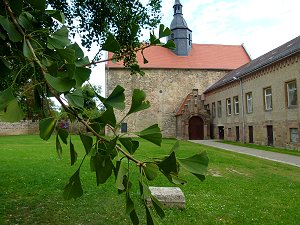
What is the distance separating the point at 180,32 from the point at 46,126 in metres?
35.3

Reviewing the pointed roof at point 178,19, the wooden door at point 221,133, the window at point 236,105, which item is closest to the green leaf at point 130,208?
the window at point 236,105

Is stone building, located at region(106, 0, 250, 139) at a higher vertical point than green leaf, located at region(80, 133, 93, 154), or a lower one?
higher

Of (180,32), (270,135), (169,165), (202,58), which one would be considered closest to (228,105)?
(270,135)

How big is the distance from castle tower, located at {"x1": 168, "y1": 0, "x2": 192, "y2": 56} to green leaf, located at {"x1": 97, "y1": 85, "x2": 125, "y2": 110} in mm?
34296

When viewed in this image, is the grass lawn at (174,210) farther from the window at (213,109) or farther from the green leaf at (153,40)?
the window at (213,109)

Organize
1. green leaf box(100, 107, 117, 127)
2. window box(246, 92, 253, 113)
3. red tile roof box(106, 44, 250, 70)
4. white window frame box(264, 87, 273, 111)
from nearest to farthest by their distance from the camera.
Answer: green leaf box(100, 107, 117, 127), white window frame box(264, 87, 273, 111), window box(246, 92, 253, 113), red tile roof box(106, 44, 250, 70)

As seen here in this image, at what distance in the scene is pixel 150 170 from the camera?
1014 millimetres

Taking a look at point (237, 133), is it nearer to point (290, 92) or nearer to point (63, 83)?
point (290, 92)

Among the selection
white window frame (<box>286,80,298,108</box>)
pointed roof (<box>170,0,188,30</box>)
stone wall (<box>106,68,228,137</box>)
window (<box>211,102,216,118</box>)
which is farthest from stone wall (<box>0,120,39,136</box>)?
white window frame (<box>286,80,298,108</box>)

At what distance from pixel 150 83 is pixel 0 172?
2345cm

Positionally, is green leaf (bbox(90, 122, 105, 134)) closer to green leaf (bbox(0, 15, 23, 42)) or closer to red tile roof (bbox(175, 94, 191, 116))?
green leaf (bbox(0, 15, 23, 42))

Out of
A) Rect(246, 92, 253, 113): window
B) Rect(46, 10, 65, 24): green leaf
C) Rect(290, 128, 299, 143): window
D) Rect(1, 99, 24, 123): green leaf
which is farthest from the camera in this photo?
Rect(246, 92, 253, 113): window

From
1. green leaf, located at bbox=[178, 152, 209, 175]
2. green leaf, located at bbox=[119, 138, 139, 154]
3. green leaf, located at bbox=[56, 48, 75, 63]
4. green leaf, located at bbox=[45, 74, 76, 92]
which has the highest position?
green leaf, located at bbox=[56, 48, 75, 63]

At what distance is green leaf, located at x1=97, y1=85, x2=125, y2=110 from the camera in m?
1.00
